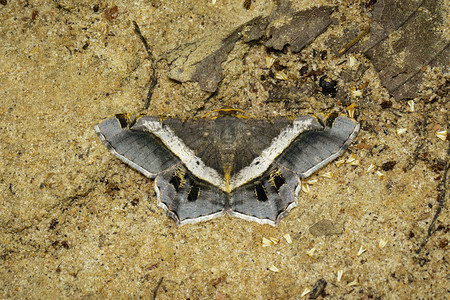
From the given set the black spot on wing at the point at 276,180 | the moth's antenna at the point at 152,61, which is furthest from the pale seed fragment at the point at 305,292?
the moth's antenna at the point at 152,61

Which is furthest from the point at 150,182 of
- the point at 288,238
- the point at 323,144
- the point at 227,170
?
the point at 323,144

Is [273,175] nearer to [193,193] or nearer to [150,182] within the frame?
[193,193]

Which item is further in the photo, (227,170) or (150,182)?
(150,182)

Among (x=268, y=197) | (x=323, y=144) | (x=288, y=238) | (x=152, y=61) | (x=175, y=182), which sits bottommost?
(x=288, y=238)

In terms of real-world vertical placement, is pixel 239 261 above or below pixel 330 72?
below

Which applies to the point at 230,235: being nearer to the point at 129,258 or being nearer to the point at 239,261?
the point at 239,261

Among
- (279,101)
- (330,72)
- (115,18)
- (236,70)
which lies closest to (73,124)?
(115,18)

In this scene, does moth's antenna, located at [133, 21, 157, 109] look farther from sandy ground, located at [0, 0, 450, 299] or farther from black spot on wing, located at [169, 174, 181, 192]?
black spot on wing, located at [169, 174, 181, 192]
